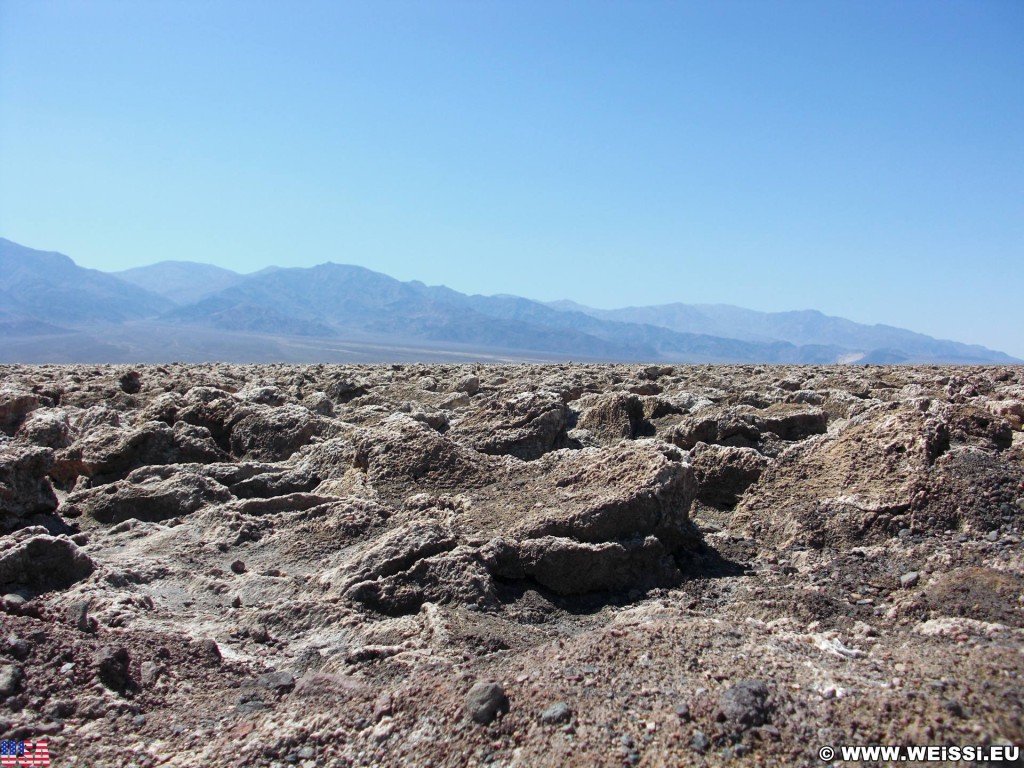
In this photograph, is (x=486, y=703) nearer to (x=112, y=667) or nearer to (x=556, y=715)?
(x=556, y=715)

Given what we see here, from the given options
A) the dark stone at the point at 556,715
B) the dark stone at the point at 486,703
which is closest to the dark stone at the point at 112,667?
the dark stone at the point at 486,703

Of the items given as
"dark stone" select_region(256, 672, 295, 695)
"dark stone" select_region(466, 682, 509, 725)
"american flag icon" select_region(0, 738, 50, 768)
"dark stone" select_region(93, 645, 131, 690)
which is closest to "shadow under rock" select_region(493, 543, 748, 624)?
"dark stone" select_region(466, 682, 509, 725)

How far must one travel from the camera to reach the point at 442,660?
402 centimetres

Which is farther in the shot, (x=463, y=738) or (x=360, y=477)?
(x=360, y=477)

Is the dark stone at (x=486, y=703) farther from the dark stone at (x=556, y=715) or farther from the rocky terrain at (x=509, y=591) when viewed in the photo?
the dark stone at (x=556, y=715)

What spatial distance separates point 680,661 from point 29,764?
3153 mm

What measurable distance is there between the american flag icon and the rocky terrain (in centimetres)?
5

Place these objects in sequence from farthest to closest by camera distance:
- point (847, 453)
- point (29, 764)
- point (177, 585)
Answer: point (847, 453) → point (177, 585) → point (29, 764)

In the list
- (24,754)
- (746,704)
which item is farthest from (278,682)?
(746,704)

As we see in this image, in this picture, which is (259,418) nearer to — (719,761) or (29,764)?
(29,764)

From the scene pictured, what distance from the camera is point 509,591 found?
5.06 metres

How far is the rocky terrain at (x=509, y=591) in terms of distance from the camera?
126 inches

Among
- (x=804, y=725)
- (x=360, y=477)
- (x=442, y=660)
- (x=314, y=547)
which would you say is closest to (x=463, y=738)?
(x=442, y=660)

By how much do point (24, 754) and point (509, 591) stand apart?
2913 mm
